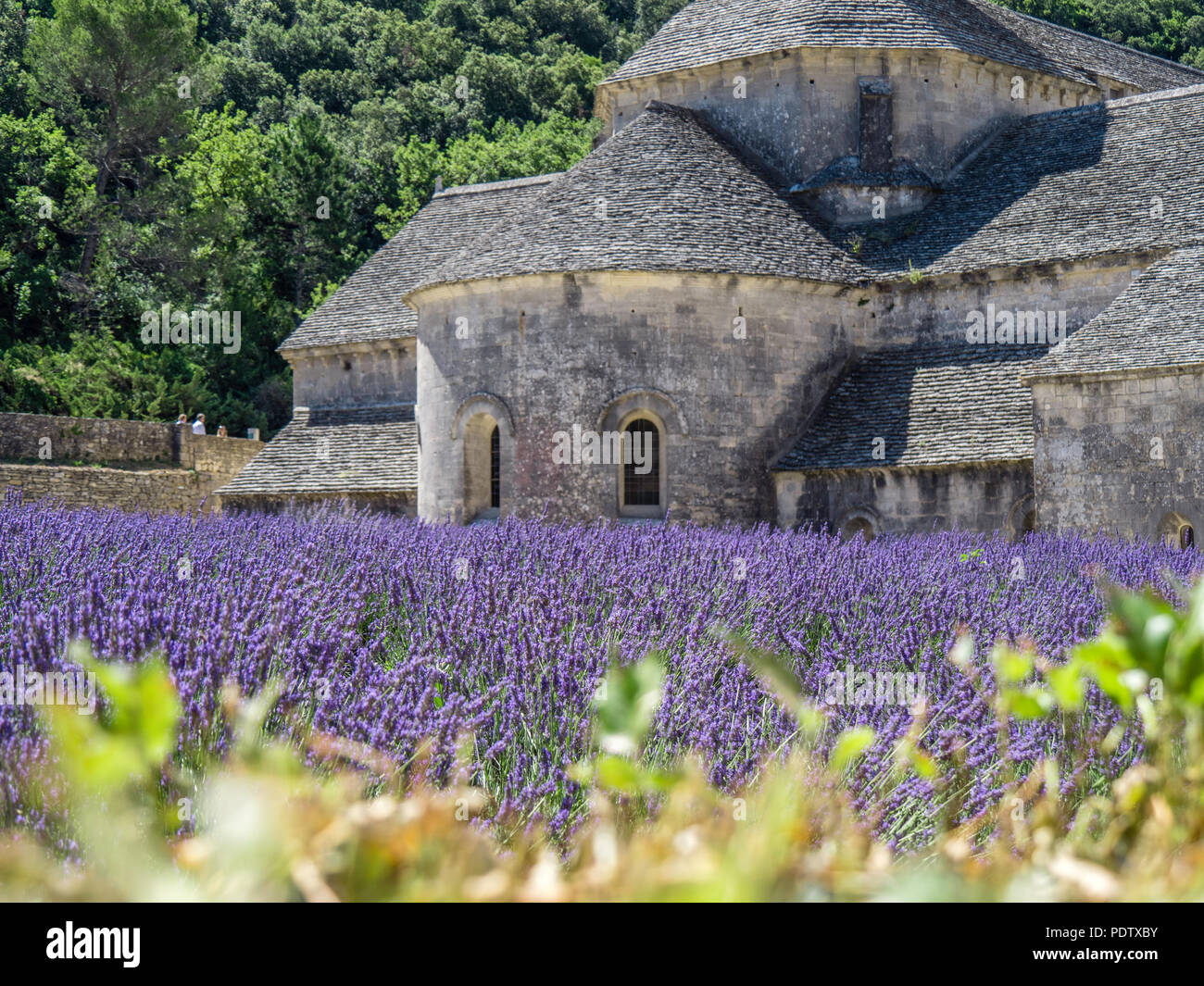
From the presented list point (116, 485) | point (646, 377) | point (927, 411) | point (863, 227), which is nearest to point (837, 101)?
point (863, 227)

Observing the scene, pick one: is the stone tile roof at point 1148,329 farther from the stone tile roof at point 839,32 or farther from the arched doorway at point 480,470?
the arched doorway at point 480,470

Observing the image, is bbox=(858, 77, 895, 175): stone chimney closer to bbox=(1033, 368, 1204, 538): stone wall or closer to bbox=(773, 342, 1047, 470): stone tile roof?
bbox=(773, 342, 1047, 470): stone tile roof

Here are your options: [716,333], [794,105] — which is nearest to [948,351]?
[716,333]

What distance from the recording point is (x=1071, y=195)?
21.8 metres

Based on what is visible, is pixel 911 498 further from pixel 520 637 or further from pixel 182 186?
pixel 182 186

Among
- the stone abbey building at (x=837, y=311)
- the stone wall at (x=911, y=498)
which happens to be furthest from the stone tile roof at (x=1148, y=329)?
the stone wall at (x=911, y=498)

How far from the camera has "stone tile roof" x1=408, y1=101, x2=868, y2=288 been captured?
20.2 meters

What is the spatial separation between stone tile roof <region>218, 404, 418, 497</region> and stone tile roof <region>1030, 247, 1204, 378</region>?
10.5 m

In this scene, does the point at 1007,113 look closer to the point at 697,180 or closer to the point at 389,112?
the point at 697,180

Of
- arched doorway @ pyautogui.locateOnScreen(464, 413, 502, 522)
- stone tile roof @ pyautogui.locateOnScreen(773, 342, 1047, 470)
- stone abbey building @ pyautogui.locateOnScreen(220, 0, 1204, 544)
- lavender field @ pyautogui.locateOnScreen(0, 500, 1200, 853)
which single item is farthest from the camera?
arched doorway @ pyautogui.locateOnScreen(464, 413, 502, 522)

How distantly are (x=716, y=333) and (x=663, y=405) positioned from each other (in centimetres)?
127

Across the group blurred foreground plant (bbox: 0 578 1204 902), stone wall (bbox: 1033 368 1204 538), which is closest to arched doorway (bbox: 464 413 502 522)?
stone wall (bbox: 1033 368 1204 538)

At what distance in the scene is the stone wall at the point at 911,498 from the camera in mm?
18844

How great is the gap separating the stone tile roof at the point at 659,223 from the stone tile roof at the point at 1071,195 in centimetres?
153
